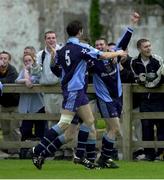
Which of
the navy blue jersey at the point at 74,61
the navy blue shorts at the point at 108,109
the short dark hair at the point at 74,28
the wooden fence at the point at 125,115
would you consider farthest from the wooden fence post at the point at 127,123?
the short dark hair at the point at 74,28

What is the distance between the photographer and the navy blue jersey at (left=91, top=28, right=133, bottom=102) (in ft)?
49.7

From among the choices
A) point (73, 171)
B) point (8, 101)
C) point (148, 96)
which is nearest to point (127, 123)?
point (148, 96)

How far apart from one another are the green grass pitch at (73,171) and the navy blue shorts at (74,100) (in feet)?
3.34

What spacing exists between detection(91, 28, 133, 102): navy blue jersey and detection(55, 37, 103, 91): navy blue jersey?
502 mm

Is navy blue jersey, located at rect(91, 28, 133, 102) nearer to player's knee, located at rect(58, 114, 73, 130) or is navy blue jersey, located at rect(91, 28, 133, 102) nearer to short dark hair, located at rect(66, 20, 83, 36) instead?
short dark hair, located at rect(66, 20, 83, 36)

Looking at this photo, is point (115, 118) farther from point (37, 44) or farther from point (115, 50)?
point (37, 44)

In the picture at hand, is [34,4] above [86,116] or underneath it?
above

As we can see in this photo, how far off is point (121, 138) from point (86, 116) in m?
2.66

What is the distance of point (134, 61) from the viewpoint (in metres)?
17.2

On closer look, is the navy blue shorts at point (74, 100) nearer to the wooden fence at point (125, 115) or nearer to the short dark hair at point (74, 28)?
the short dark hair at point (74, 28)

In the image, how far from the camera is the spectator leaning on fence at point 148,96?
17.0 meters

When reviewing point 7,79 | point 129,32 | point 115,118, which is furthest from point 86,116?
point 7,79

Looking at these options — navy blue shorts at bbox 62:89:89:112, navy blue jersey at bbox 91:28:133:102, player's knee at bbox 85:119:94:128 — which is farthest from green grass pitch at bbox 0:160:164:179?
navy blue jersey at bbox 91:28:133:102

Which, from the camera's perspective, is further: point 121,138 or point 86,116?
point 121,138
